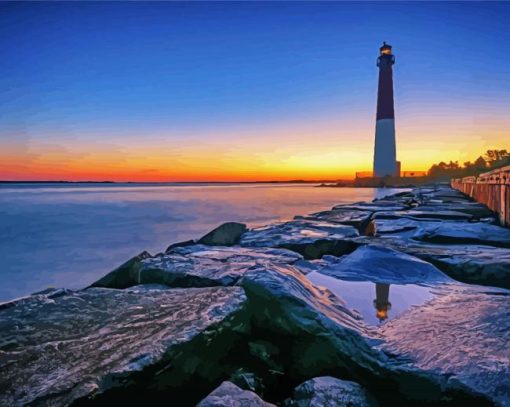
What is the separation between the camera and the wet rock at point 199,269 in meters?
1.98

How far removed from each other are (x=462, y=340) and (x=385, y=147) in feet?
102

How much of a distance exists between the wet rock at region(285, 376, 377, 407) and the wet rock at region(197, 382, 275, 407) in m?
0.11

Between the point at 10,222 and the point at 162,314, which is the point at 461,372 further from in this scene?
the point at 10,222

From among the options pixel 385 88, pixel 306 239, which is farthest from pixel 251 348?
pixel 385 88

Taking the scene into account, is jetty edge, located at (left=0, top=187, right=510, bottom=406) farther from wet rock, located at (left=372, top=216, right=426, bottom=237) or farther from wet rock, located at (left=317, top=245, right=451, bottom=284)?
wet rock, located at (left=372, top=216, right=426, bottom=237)

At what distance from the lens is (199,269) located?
214 cm

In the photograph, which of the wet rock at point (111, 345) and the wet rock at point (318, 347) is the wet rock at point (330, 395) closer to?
the wet rock at point (318, 347)

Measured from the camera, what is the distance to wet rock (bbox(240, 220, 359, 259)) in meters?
3.18

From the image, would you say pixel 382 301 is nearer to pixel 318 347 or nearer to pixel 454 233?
pixel 318 347

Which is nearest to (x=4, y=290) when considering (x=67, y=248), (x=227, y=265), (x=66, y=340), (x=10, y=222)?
(x=67, y=248)

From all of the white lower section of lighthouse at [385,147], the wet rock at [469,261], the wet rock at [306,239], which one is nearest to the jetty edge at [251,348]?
the wet rock at [469,261]

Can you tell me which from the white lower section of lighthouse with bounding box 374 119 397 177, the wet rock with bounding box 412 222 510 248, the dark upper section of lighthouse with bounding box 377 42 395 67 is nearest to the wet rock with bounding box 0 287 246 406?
the wet rock with bounding box 412 222 510 248

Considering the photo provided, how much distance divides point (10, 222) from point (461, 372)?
13.4m

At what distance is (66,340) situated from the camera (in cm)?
117
